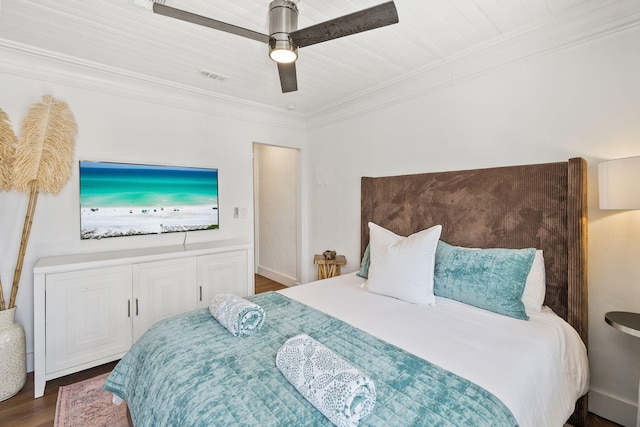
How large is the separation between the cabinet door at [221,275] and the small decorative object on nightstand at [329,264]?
0.83m

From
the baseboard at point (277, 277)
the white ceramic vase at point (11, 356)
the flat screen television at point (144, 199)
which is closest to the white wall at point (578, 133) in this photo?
the flat screen television at point (144, 199)

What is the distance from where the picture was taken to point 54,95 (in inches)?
97.5

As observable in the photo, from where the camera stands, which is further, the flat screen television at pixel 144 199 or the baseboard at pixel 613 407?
the flat screen television at pixel 144 199

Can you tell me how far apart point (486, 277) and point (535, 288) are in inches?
12.1

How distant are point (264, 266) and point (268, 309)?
3.41 metres

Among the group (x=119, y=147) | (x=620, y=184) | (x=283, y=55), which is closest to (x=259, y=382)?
(x=283, y=55)

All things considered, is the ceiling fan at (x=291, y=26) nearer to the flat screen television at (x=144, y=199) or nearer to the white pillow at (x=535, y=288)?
the white pillow at (x=535, y=288)

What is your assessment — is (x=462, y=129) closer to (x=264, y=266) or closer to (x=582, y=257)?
(x=582, y=257)

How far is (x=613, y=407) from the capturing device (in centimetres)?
182

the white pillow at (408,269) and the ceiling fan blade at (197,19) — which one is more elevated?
the ceiling fan blade at (197,19)

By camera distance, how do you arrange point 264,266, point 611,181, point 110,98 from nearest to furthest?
point 611,181 → point 110,98 → point 264,266

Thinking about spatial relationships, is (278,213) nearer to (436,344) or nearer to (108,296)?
(108,296)

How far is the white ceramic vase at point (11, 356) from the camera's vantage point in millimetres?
2031

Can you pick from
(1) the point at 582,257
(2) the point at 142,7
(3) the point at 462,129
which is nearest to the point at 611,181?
(1) the point at 582,257
